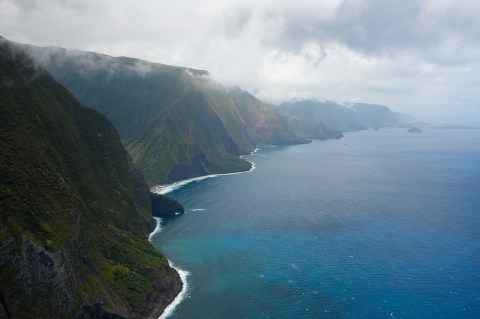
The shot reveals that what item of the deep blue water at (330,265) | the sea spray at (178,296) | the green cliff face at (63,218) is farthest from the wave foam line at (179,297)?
the green cliff face at (63,218)

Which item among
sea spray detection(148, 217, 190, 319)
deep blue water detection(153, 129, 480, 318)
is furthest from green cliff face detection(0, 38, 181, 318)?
deep blue water detection(153, 129, 480, 318)

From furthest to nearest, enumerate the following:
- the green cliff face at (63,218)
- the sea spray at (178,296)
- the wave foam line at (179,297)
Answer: the sea spray at (178,296) < the wave foam line at (179,297) < the green cliff face at (63,218)

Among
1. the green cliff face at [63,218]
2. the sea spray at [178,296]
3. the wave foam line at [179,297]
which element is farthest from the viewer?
the sea spray at [178,296]

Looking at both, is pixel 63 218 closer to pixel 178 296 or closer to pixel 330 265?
pixel 178 296

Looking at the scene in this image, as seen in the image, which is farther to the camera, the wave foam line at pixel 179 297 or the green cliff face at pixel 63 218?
the wave foam line at pixel 179 297

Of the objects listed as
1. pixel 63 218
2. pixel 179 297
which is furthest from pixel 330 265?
pixel 63 218

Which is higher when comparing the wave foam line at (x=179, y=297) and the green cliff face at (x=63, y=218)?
the green cliff face at (x=63, y=218)

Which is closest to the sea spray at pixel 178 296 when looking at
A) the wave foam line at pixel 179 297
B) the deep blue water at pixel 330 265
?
the wave foam line at pixel 179 297

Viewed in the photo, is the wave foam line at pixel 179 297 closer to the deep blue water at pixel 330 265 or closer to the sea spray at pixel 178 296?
the sea spray at pixel 178 296

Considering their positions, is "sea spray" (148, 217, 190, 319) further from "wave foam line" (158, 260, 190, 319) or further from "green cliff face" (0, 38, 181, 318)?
"green cliff face" (0, 38, 181, 318)
